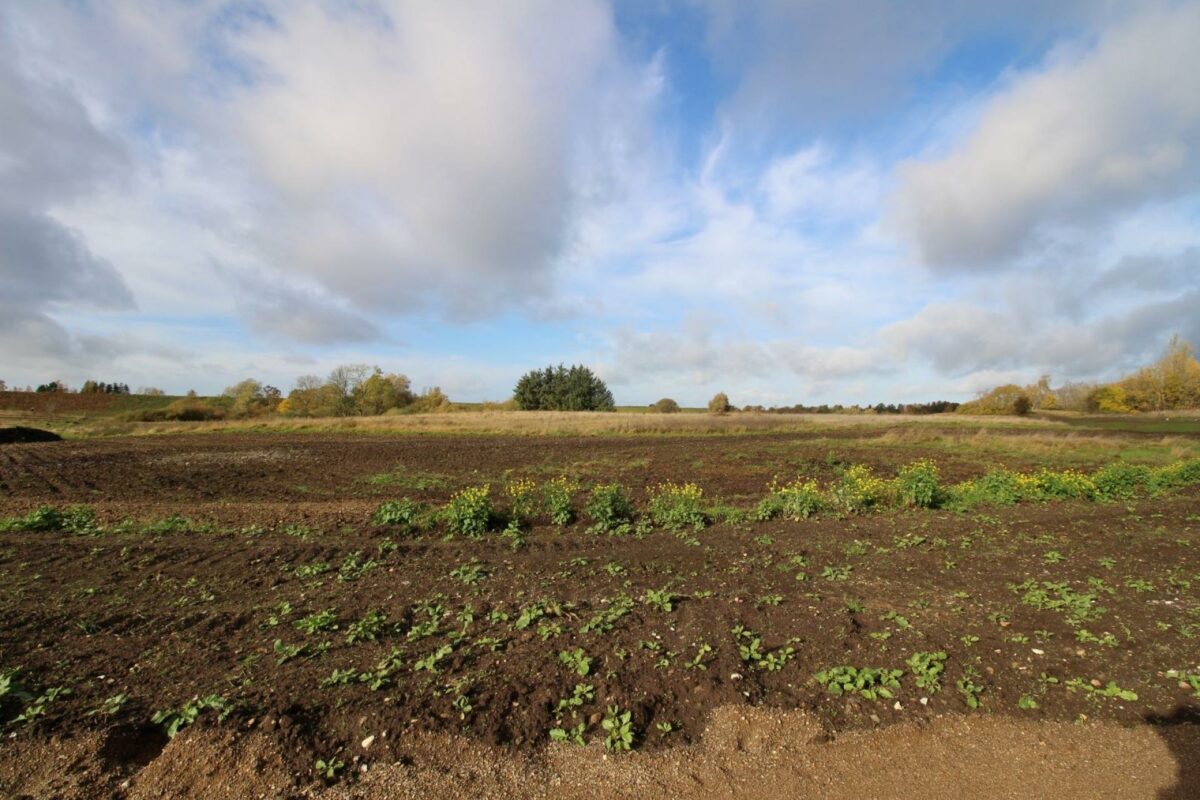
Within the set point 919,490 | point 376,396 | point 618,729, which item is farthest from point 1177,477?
point 376,396

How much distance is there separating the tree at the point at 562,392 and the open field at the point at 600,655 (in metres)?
66.7

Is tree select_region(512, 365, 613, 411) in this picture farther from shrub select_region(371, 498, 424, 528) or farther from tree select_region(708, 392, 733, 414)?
shrub select_region(371, 498, 424, 528)

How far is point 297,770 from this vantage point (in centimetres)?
343

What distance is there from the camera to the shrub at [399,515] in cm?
968

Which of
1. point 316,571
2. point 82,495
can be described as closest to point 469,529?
point 316,571

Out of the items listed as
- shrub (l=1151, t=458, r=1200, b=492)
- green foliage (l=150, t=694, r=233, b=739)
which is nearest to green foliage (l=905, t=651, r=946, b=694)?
green foliage (l=150, t=694, r=233, b=739)

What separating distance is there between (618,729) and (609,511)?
629 centimetres

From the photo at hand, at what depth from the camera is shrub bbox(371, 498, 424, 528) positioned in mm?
9680

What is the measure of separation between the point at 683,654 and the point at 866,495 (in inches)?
322

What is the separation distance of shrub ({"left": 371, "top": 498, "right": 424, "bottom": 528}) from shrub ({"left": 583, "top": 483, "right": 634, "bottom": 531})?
306cm

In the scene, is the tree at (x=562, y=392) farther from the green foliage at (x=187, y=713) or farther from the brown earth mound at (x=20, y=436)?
the green foliage at (x=187, y=713)

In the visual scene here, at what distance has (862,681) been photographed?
14.1 ft

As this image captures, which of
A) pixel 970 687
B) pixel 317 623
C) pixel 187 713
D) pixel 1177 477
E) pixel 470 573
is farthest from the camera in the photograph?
pixel 1177 477

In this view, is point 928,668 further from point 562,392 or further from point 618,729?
point 562,392
